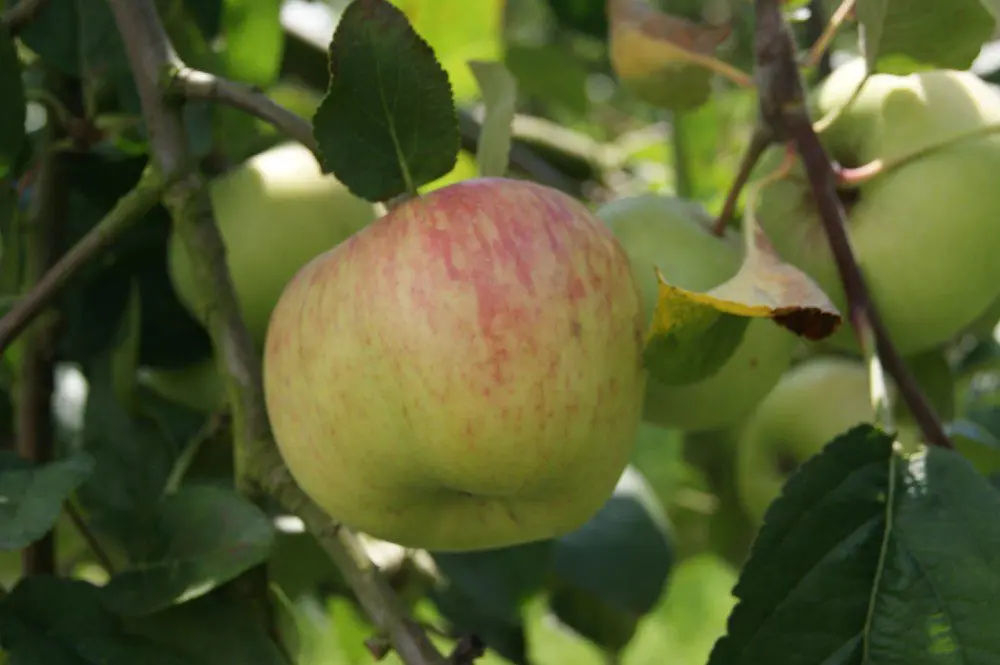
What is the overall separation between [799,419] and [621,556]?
0.20 m

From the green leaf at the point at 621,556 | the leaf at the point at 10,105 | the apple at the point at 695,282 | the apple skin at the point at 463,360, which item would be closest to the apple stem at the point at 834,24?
the apple at the point at 695,282

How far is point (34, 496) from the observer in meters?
0.56

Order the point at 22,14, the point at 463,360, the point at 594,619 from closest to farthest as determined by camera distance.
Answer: the point at 463,360 → the point at 22,14 → the point at 594,619

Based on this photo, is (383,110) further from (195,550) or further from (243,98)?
(195,550)

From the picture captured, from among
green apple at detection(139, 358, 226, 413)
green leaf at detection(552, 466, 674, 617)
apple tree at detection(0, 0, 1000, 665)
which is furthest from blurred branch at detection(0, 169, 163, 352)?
green leaf at detection(552, 466, 674, 617)

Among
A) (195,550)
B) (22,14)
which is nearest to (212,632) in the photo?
(195,550)

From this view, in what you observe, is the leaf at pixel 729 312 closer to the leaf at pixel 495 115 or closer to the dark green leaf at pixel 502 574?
the leaf at pixel 495 115

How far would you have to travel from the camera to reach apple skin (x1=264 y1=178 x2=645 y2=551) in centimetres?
53

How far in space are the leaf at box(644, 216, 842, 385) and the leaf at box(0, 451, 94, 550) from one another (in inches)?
11.7

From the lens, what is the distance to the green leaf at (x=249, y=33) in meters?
0.91

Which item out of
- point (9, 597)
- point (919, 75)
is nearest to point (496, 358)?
point (9, 597)

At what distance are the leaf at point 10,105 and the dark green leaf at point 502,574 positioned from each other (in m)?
0.44

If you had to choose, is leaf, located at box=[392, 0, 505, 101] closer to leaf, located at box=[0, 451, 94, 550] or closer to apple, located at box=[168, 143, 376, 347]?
apple, located at box=[168, 143, 376, 347]

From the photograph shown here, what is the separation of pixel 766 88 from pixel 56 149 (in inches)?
20.3
